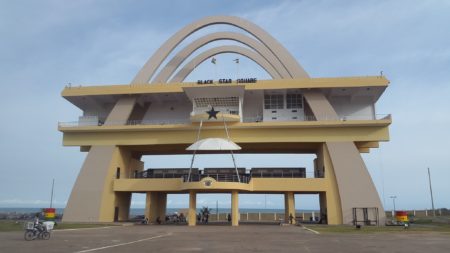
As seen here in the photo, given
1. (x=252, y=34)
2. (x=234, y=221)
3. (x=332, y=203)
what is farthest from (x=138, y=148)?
(x=332, y=203)

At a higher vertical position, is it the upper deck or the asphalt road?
the upper deck

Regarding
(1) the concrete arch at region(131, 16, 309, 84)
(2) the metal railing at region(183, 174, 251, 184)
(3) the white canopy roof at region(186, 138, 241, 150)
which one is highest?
(1) the concrete arch at region(131, 16, 309, 84)

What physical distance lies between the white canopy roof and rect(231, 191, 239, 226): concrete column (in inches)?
203

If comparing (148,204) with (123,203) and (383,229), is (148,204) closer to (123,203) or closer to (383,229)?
(123,203)

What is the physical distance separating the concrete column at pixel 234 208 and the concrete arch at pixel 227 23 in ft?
57.2

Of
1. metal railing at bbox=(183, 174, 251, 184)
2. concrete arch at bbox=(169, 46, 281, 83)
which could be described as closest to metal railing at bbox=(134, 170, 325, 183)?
metal railing at bbox=(183, 174, 251, 184)

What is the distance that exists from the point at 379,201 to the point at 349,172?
436 centimetres

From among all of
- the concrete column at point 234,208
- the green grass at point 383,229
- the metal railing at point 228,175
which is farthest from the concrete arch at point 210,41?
the green grass at point 383,229

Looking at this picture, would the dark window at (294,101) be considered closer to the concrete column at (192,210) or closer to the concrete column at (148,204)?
the concrete column at (192,210)

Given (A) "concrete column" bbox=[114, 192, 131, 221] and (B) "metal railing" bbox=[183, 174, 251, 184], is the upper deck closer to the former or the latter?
(B) "metal railing" bbox=[183, 174, 251, 184]

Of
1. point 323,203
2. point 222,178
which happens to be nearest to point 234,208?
point 222,178

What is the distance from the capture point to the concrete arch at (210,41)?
53156mm

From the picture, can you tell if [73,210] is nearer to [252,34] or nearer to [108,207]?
[108,207]

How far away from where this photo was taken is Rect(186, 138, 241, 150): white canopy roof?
40875 millimetres
